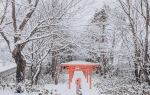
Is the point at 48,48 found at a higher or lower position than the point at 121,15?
lower

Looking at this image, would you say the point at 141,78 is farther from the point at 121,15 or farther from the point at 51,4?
the point at 51,4

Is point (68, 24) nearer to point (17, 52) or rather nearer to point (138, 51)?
point (17, 52)

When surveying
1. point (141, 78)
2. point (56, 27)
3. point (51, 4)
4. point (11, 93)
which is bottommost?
point (141, 78)

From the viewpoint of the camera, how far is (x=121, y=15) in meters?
31.8

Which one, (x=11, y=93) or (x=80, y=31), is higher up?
(x=80, y=31)

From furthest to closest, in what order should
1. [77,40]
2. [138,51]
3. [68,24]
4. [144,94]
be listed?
[138,51]
[144,94]
[77,40]
[68,24]

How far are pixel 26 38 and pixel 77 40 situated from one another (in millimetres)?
2479

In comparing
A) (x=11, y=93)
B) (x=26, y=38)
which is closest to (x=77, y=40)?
(x=26, y=38)

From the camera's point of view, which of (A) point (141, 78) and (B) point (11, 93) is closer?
(B) point (11, 93)

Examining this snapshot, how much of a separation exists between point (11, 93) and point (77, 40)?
400cm

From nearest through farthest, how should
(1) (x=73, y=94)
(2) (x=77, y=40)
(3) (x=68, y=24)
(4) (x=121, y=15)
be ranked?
(3) (x=68, y=24), (2) (x=77, y=40), (1) (x=73, y=94), (4) (x=121, y=15)

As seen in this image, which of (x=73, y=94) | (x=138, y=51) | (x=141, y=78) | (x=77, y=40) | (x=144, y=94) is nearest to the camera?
(x=77, y=40)

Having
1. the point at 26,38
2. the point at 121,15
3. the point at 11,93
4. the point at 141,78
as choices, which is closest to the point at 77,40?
the point at 26,38

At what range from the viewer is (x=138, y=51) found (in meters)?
23.2
